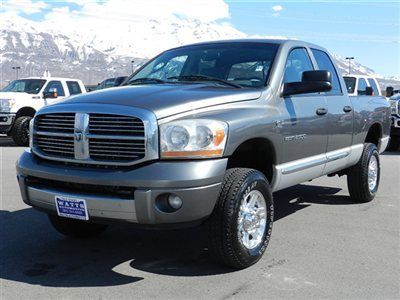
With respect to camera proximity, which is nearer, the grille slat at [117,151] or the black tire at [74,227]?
the grille slat at [117,151]

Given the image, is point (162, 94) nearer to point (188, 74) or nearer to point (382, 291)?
point (188, 74)

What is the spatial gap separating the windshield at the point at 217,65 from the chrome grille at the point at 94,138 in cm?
124

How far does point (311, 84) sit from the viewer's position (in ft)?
15.7

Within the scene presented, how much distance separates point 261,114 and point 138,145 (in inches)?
46.2

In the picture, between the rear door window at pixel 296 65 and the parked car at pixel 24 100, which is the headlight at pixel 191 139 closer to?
the rear door window at pixel 296 65

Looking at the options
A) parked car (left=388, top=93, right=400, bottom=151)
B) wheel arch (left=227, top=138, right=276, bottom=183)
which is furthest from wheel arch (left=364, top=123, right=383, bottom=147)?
parked car (left=388, top=93, right=400, bottom=151)

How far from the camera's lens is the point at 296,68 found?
5367mm

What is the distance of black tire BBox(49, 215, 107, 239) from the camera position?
4973 mm

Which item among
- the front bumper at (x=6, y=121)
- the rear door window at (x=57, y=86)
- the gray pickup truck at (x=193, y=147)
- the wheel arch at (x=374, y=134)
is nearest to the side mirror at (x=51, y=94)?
the rear door window at (x=57, y=86)

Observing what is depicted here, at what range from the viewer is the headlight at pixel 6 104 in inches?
555

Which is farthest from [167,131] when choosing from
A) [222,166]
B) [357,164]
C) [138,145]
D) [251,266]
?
[357,164]

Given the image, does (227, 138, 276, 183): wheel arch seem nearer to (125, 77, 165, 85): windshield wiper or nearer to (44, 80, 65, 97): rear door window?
(125, 77, 165, 85): windshield wiper

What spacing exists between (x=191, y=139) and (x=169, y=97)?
1.55 feet

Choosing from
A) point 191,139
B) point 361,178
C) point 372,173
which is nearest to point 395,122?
point 372,173
